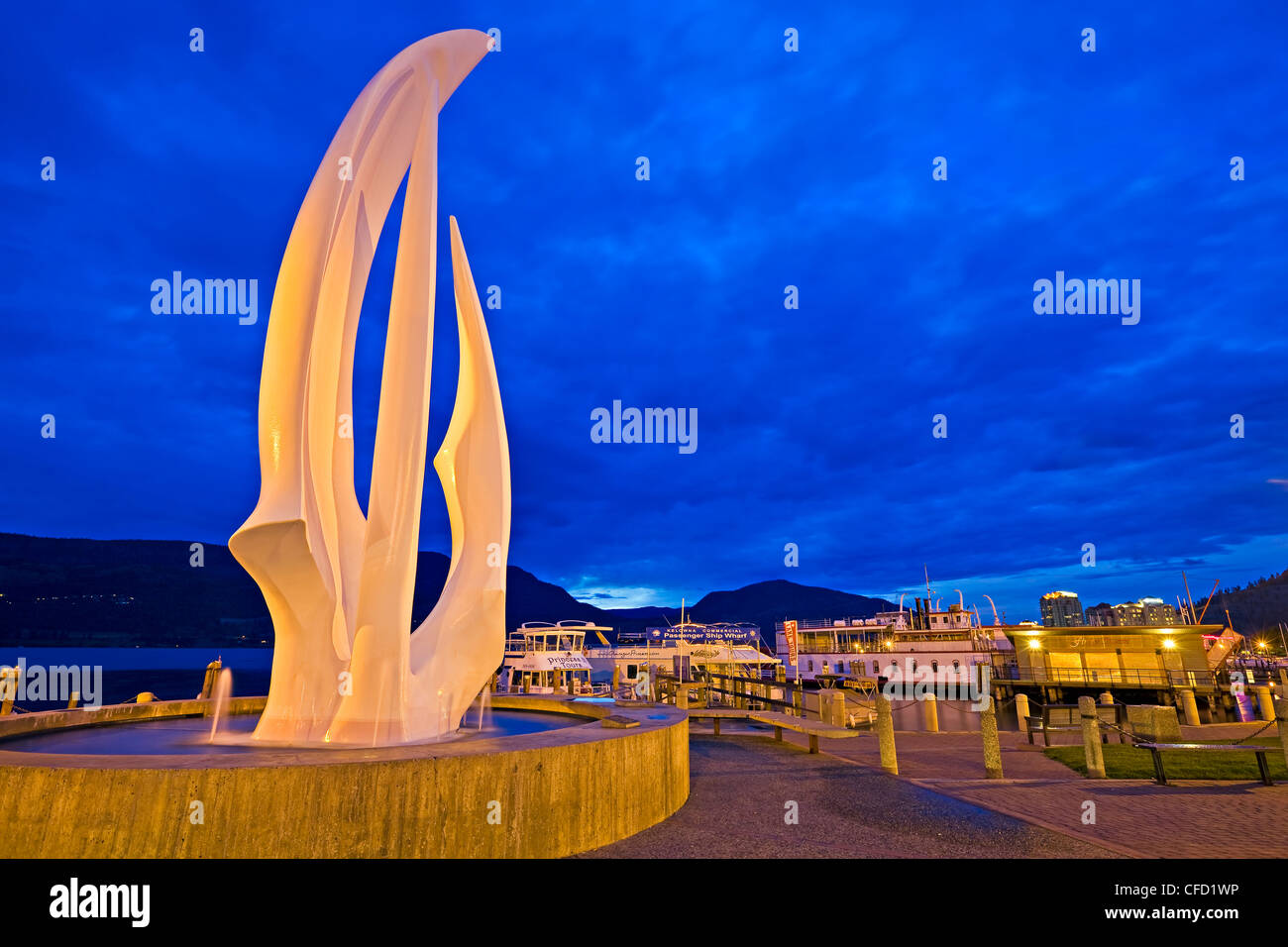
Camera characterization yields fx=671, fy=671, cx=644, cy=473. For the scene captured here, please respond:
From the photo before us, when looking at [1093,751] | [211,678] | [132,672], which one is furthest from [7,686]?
[132,672]

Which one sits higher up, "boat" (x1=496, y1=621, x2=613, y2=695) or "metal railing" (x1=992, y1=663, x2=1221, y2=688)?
"boat" (x1=496, y1=621, x2=613, y2=695)

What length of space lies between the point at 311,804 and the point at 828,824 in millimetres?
5570

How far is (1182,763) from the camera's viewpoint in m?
13.9

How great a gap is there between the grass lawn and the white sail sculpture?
1201cm

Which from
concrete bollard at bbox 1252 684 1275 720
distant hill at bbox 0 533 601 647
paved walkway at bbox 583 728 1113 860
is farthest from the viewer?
distant hill at bbox 0 533 601 647

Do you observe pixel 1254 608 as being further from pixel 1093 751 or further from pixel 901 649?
pixel 1093 751

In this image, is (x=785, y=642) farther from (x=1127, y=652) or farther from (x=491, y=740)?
(x=491, y=740)

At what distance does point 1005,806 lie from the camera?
348 inches

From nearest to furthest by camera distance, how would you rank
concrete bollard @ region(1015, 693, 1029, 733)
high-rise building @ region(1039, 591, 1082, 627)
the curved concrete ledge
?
the curved concrete ledge < concrete bollard @ region(1015, 693, 1029, 733) < high-rise building @ region(1039, 591, 1082, 627)

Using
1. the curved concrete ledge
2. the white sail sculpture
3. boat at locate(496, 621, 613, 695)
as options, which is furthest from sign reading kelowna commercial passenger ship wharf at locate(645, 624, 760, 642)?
the curved concrete ledge

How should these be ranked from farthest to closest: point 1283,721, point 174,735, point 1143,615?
point 1143,615 < point 1283,721 < point 174,735

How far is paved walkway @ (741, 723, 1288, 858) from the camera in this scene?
7.23m

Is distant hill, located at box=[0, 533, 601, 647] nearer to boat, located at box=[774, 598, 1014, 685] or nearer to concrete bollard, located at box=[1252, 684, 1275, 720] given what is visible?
boat, located at box=[774, 598, 1014, 685]
